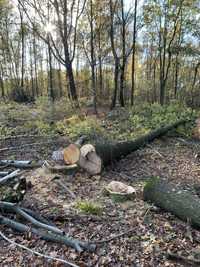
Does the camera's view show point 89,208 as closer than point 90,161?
Yes

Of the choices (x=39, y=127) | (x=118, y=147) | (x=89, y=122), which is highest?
(x=89, y=122)

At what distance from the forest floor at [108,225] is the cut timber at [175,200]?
0.10 m

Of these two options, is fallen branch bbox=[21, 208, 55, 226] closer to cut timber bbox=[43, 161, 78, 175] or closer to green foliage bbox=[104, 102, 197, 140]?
cut timber bbox=[43, 161, 78, 175]

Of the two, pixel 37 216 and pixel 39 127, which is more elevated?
pixel 39 127

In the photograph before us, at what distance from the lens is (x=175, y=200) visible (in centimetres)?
404

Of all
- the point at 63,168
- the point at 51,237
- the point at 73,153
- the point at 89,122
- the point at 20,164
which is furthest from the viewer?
the point at 89,122

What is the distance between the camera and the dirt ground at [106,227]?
3.05 metres

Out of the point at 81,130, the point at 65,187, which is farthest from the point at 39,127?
the point at 65,187

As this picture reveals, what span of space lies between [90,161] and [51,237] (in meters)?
2.59

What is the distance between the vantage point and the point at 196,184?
5.54m

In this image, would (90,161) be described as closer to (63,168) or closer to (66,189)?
(63,168)

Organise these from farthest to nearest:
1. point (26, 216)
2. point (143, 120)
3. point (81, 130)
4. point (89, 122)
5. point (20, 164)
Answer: point (143, 120) < point (89, 122) < point (81, 130) < point (20, 164) < point (26, 216)

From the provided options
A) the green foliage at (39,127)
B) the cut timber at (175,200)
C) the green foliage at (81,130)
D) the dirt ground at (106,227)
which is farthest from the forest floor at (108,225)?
the green foliage at (39,127)

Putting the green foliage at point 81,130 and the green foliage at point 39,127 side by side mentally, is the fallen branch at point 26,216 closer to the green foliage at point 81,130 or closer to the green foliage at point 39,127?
the green foliage at point 81,130
